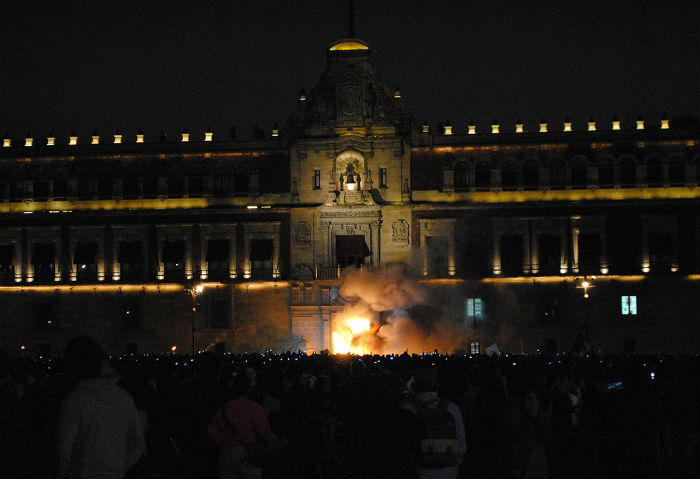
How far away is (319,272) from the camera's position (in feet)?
166

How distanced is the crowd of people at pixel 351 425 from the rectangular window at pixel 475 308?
3236 centimetres

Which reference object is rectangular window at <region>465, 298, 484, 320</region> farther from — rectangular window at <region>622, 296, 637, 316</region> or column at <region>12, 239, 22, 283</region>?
column at <region>12, 239, 22, 283</region>

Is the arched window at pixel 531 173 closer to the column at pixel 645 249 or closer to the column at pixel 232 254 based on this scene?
the column at pixel 645 249

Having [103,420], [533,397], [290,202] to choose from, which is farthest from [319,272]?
[103,420]

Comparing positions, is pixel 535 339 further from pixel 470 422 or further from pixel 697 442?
pixel 697 442

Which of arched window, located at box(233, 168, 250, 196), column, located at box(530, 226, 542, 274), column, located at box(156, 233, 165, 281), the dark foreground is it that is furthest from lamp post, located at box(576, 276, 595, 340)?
the dark foreground

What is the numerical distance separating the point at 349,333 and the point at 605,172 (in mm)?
16560

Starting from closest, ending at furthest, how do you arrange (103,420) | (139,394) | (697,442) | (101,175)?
1. (103,420)
2. (697,442)
3. (139,394)
4. (101,175)

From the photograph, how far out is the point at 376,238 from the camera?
50.8 metres

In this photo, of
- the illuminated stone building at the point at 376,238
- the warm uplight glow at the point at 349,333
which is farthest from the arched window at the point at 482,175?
the warm uplight glow at the point at 349,333

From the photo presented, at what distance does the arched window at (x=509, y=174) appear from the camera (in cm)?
5181

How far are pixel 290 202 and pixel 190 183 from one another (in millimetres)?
5810

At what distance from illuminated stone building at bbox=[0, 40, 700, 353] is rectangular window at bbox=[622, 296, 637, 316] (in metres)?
0.07

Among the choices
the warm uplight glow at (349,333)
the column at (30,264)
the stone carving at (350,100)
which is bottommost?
the warm uplight glow at (349,333)
